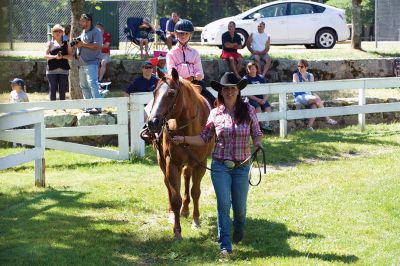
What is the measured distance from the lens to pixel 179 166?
7.34 meters

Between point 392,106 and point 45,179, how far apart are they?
364 inches

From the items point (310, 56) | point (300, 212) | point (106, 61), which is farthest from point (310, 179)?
point (310, 56)

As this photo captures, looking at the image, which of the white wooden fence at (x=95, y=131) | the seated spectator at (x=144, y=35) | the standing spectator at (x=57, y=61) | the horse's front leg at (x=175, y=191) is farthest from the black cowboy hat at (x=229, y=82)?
the seated spectator at (x=144, y=35)

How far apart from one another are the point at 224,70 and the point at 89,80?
5.05m

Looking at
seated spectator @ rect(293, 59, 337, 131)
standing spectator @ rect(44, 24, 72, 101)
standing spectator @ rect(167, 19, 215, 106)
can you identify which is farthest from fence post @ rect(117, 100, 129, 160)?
seated spectator @ rect(293, 59, 337, 131)

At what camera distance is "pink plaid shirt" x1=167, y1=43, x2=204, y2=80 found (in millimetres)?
8430

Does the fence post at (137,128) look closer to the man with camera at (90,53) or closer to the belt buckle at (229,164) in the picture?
the man with camera at (90,53)

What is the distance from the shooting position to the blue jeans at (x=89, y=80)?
572 inches

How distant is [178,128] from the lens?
7.15 meters

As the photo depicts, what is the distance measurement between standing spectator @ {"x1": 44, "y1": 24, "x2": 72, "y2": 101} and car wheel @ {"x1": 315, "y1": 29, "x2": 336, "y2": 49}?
11615 mm

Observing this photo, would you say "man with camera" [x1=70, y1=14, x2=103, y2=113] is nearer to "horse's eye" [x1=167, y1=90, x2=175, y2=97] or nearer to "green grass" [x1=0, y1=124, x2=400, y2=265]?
"green grass" [x1=0, y1=124, x2=400, y2=265]

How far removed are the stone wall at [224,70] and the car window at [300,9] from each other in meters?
3.89

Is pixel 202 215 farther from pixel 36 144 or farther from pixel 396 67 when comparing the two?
pixel 396 67

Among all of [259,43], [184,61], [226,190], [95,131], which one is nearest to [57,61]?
[95,131]
